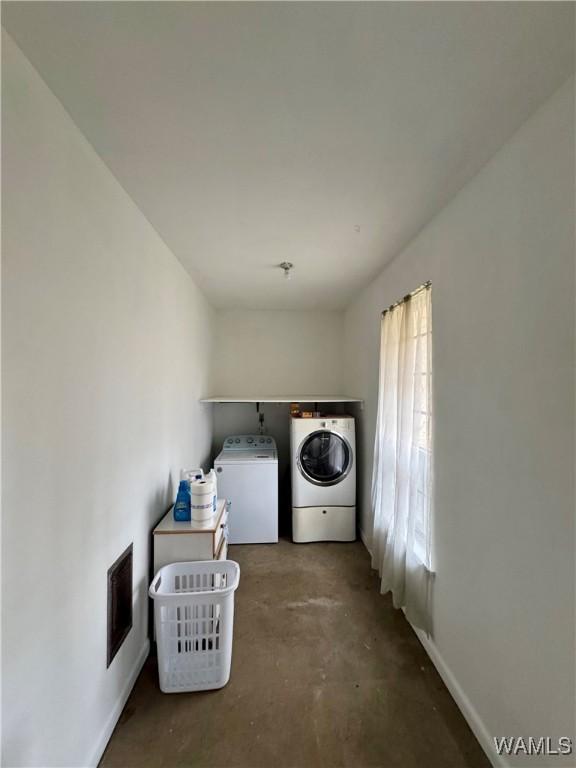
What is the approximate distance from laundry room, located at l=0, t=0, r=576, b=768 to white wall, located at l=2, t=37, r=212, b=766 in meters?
0.01

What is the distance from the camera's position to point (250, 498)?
10.4 ft

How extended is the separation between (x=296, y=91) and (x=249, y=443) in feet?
10.6

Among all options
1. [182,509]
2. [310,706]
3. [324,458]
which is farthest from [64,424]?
[324,458]

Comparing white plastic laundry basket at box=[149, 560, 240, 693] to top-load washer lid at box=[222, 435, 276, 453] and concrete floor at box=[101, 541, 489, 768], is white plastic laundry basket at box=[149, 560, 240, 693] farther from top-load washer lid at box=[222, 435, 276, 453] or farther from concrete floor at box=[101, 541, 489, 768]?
top-load washer lid at box=[222, 435, 276, 453]

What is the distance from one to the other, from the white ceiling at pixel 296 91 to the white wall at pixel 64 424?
175 mm

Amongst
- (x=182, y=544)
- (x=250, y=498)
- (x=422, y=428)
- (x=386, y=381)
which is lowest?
(x=250, y=498)

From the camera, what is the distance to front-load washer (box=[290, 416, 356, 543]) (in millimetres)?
3178

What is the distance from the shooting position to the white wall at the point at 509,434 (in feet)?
3.27

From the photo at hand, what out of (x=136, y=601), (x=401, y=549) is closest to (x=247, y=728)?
(x=136, y=601)

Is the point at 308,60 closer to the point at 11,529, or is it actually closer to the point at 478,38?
the point at 478,38

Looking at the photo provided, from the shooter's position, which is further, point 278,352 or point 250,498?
point 278,352

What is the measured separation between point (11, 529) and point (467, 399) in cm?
173

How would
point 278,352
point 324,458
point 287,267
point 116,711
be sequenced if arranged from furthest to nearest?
point 278,352 → point 324,458 → point 287,267 → point 116,711

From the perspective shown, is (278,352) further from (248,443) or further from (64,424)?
(64,424)
